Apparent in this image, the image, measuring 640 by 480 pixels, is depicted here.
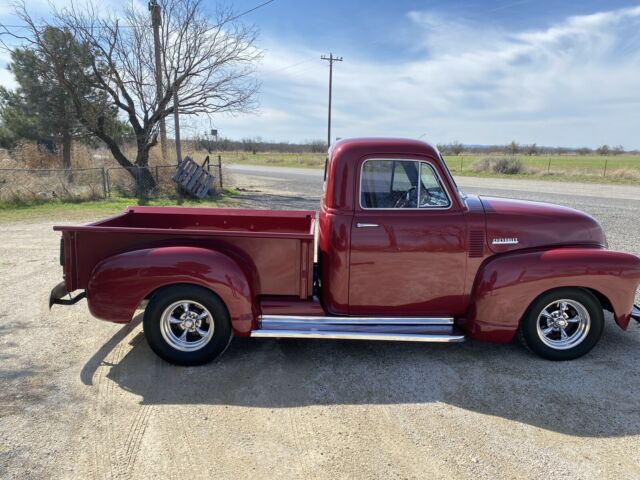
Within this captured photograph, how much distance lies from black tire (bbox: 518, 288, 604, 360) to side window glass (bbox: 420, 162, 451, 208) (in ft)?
3.96

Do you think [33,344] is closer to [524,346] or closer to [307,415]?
[307,415]

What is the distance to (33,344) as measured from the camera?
4113 millimetres

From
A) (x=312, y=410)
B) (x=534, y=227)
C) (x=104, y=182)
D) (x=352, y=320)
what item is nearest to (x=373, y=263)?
(x=352, y=320)

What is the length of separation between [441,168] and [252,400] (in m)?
2.51

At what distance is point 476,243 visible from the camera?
377cm

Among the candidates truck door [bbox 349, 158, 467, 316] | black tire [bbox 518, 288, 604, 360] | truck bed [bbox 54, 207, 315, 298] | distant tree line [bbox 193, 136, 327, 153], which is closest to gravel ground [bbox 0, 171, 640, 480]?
black tire [bbox 518, 288, 604, 360]

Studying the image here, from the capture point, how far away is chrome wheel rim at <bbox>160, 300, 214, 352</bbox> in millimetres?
3689

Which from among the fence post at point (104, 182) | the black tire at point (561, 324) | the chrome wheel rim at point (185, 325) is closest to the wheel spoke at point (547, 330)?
the black tire at point (561, 324)

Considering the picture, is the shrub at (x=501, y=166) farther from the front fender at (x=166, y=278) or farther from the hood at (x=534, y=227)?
the front fender at (x=166, y=278)

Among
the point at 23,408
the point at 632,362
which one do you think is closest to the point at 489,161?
the point at 632,362

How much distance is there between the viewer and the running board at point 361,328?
362 cm

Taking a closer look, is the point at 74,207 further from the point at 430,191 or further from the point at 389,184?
the point at 430,191

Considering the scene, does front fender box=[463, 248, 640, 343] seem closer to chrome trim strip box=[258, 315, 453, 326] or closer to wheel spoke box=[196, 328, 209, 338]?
chrome trim strip box=[258, 315, 453, 326]

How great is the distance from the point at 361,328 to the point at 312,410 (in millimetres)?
870
